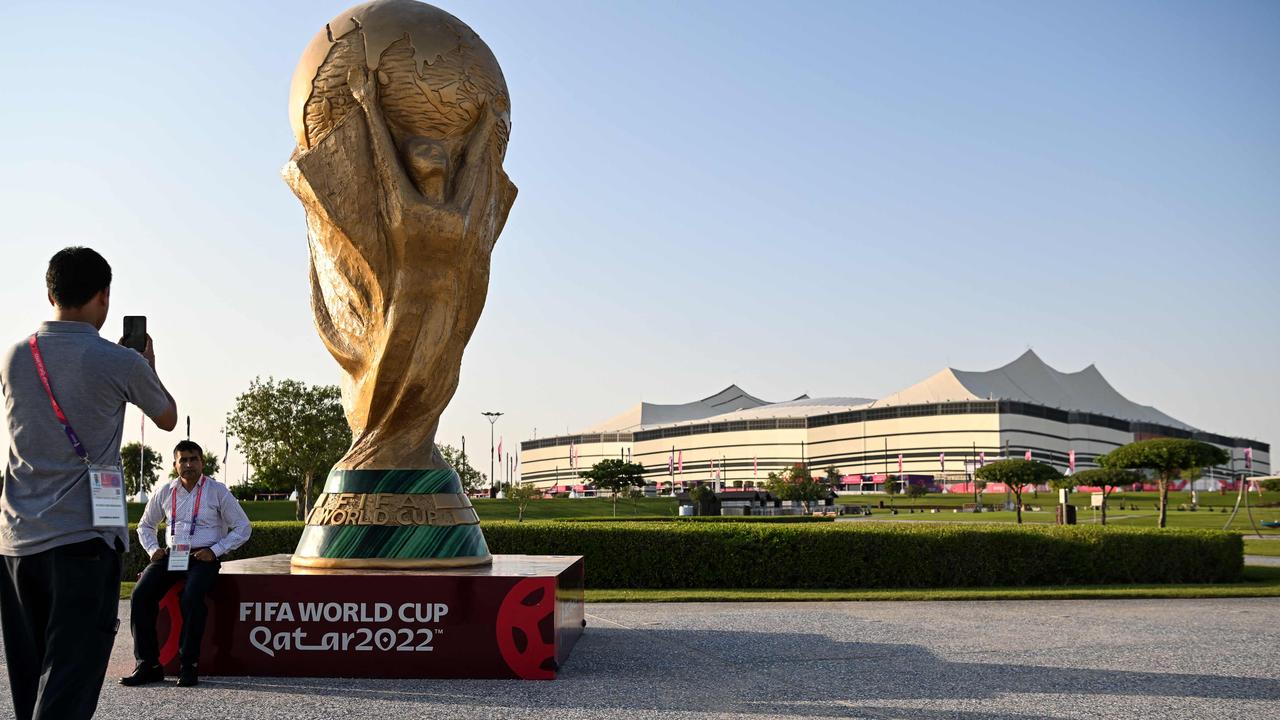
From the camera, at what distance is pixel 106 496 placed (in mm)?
3445

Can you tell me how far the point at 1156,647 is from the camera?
8.15m

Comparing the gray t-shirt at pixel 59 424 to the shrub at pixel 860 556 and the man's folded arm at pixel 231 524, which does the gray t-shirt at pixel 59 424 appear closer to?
the man's folded arm at pixel 231 524

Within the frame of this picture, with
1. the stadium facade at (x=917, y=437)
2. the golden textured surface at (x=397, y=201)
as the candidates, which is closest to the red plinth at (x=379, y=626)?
the golden textured surface at (x=397, y=201)

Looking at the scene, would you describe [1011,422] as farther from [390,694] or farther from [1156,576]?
[390,694]

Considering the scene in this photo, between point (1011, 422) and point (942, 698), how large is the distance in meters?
102

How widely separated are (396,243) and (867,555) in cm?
907

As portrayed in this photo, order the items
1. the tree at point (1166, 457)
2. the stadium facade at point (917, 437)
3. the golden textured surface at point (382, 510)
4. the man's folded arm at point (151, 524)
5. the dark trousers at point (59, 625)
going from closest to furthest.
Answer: the dark trousers at point (59, 625)
the man's folded arm at point (151, 524)
the golden textured surface at point (382, 510)
the tree at point (1166, 457)
the stadium facade at point (917, 437)

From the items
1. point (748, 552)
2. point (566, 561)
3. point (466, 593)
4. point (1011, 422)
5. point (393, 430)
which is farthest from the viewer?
point (1011, 422)

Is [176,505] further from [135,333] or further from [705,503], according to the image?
[705,503]

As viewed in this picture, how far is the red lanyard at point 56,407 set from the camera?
346 cm

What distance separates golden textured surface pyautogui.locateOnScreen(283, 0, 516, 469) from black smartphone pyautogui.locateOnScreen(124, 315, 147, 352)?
11.8ft

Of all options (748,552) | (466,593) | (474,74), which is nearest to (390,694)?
(466,593)

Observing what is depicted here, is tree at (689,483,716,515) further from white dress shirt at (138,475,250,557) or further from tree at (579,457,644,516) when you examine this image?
white dress shirt at (138,475,250,557)

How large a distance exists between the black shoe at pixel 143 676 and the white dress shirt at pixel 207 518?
0.73 m
